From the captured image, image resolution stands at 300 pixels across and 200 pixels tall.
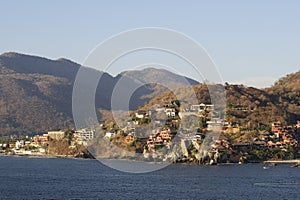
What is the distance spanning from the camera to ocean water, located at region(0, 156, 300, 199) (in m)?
33.8

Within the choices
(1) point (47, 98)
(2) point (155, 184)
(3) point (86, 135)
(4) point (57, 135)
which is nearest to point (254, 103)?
(3) point (86, 135)

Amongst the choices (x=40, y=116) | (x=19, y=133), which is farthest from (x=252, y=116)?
(x=40, y=116)

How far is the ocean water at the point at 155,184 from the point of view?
1332 inches

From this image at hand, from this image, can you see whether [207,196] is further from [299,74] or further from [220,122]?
[299,74]

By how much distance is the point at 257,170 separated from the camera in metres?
51.7

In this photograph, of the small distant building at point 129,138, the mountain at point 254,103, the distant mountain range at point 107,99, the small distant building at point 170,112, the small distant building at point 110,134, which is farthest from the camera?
the distant mountain range at point 107,99

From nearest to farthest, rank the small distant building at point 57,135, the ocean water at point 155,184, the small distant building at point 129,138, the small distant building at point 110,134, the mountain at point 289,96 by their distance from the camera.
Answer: the ocean water at point 155,184, the small distant building at point 129,138, the small distant building at point 110,134, the small distant building at point 57,135, the mountain at point 289,96

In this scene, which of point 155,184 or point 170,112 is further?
point 170,112

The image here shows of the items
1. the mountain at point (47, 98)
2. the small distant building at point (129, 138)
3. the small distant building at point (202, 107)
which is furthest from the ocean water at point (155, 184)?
the mountain at point (47, 98)

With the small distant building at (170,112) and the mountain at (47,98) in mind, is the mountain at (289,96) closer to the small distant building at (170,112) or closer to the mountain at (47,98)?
the small distant building at (170,112)

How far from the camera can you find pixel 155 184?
39781 mm

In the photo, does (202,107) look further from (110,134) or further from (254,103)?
(110,134)

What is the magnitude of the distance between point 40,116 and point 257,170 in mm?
91390

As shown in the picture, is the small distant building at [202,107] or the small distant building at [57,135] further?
the small distant building at [57,135]
